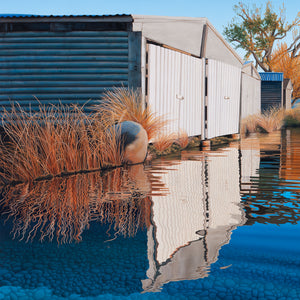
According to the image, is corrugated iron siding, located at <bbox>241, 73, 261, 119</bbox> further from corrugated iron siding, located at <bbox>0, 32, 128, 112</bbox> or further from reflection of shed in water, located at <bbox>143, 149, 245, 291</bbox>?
reflection of shed in water, located at <bbox>143, 149, 245, 291</bbox>

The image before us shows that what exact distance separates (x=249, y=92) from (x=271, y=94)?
8.78 meters

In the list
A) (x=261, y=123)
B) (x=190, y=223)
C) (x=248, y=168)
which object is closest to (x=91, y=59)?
(x=248, y=168)

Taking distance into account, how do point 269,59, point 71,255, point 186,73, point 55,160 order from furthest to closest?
point 269,59, point 186,73, point 55,160, point 71,255

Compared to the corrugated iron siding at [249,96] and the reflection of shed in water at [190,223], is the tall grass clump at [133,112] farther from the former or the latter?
the corrugated iron siding at [249,96]

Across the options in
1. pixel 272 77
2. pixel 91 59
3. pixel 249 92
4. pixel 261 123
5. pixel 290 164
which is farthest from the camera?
pixel 272 77

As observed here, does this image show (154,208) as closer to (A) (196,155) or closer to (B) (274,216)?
(B) (274,216)

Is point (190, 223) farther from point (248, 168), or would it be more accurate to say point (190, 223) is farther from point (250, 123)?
point (250, 123)

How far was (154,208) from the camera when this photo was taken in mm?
4520

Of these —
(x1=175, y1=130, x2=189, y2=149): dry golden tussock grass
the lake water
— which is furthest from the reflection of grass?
(x1=175, y1=130, x2=189, y2=149): dry golden tussock grass

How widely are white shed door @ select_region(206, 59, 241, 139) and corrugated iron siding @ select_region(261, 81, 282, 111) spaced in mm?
14459

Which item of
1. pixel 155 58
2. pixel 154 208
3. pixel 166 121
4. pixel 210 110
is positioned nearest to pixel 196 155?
pixel 166 121

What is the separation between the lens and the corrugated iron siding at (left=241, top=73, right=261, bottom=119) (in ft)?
67.6

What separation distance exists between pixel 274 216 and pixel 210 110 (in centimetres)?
927

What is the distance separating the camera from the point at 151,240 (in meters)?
3.38
